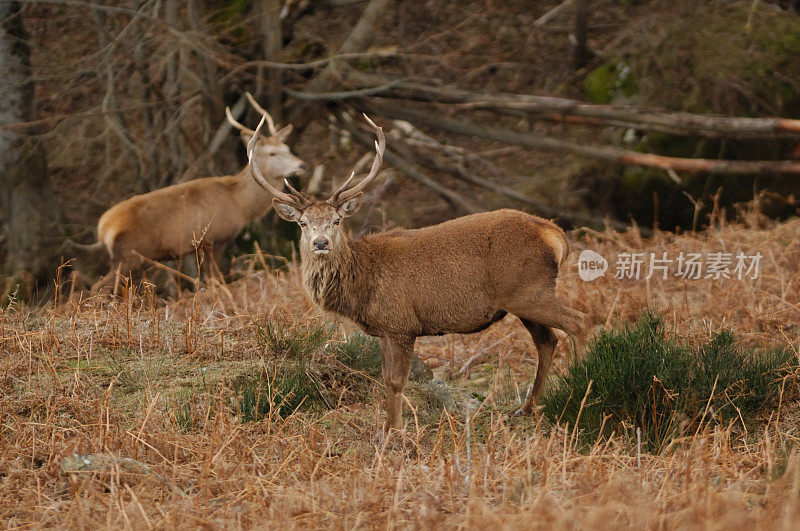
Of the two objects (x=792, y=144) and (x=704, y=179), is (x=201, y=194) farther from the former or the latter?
(x=792, y=144)

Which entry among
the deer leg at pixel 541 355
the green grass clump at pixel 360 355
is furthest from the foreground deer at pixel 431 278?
the green grass clump at pixel 360 355

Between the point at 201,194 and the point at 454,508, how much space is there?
6999 millimetres

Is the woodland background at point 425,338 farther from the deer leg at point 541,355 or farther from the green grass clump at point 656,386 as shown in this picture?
the deer leg at point 541,355

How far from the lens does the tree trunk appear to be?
10992mm

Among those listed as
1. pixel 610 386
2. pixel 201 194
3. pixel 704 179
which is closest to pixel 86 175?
pixel 201 194

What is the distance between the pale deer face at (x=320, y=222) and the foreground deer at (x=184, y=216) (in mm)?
3567

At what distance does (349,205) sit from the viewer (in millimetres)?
6133

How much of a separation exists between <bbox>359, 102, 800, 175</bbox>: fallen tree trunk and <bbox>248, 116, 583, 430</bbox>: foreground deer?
428cm

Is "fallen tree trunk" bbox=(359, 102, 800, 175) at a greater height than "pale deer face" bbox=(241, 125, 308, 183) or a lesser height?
greater

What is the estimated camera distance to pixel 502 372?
7.10m

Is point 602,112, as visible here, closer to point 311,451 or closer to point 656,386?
point 656,386

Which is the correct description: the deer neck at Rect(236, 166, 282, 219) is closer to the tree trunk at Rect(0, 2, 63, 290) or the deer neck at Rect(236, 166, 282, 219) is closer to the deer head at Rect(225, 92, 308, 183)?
the deer head at Rect(225, 92, 308, 183)

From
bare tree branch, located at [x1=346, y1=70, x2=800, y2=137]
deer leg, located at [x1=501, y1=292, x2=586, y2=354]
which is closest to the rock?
deer leg, located at [x1=501, y1=292, x2=586, y2=354]

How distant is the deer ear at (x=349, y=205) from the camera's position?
239 inches
